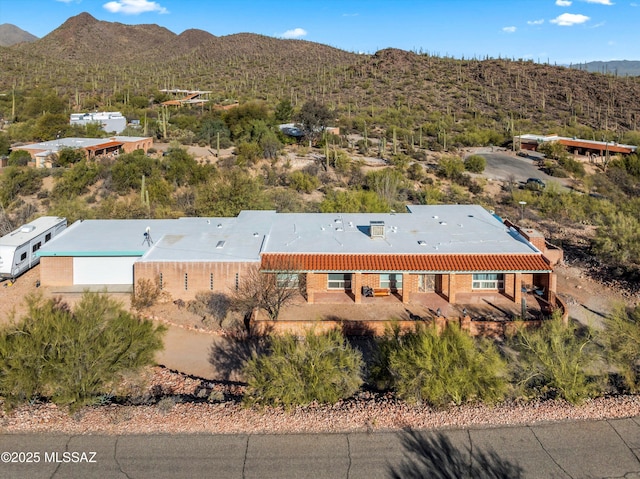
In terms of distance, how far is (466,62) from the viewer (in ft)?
355

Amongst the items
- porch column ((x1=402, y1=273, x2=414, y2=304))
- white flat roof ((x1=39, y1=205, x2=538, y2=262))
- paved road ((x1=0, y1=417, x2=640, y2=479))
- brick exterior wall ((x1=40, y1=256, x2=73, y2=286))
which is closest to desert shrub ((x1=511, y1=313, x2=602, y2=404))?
paved road ((x1=0, y1=417, x2=640, y2=479))

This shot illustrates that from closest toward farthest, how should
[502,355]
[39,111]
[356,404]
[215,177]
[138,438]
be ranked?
[138,438], [356,404], [502,355], [215,177], [39,111]

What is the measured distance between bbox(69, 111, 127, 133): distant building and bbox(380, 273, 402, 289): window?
1841 inches

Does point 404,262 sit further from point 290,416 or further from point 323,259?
point 290,416

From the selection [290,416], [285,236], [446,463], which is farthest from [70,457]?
[285,236]

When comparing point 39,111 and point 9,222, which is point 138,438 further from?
point 39,111

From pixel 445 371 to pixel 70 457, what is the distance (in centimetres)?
886

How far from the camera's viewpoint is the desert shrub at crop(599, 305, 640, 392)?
14453 millimetres

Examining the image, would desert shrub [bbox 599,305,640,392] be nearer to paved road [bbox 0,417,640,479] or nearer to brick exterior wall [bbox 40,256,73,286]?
paved road [bbox 0,417,640,479]

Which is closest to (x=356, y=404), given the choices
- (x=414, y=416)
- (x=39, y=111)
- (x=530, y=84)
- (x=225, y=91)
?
(x=414, y=416)

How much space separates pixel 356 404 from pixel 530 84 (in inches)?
3675

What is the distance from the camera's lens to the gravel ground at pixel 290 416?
41.3 feet

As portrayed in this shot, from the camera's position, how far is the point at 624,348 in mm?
14484

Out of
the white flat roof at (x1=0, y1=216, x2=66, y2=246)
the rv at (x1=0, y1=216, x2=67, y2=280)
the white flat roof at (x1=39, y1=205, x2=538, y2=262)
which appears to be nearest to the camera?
the white flat roof at (x1=39, y1=205, x2=538, y2=262)
